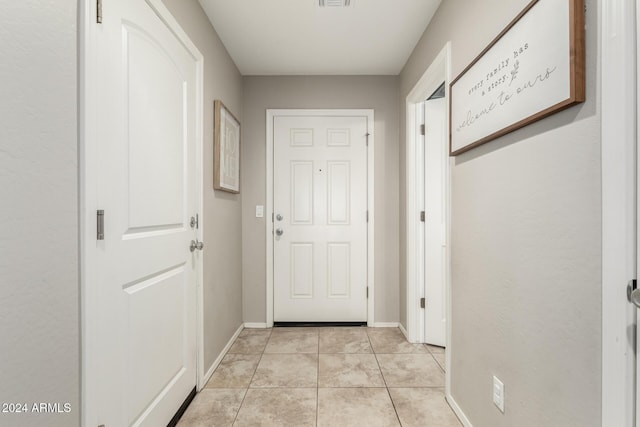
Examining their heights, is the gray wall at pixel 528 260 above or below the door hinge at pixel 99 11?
below

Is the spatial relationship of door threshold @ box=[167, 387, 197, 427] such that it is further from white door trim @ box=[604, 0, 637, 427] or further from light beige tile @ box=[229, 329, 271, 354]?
white door trim @ box=[604, 0, 637, 427]

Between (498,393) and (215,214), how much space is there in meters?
1.86

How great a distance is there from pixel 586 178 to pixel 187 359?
195 centimetres

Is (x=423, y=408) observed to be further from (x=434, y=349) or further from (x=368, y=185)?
(x=368, y=185)

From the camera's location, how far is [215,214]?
2238 millimetres

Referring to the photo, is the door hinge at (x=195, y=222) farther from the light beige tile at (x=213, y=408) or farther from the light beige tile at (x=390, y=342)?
the light beige tile at (x=390, y=342)

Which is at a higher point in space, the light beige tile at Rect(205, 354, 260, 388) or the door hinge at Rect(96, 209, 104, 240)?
the door hinge at Rect(96, 209, 104, 240)

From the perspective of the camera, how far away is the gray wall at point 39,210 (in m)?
0.77

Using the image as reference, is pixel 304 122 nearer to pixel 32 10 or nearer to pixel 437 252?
pixel 437 252

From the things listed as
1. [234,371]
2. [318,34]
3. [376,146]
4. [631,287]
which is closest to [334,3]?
[318,34]

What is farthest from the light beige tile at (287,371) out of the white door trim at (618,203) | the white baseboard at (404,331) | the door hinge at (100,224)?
the white door trim at (618,203)

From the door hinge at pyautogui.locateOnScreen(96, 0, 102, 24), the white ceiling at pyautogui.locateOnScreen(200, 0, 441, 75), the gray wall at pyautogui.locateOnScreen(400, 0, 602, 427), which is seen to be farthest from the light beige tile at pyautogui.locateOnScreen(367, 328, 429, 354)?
the door hinge at pyautogui.locateOnScreen(96, 0, 102, 24)

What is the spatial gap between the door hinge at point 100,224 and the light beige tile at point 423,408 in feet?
5.34

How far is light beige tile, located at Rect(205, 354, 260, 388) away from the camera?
2025mm
